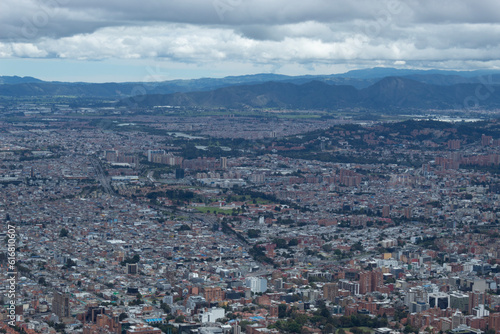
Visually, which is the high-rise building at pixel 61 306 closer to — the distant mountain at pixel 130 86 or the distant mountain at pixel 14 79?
the distant mountain at pixel 130 86

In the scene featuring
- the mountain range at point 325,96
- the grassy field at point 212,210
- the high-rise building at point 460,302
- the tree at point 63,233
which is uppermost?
the mountain range at point 325,96

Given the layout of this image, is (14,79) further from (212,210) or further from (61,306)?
(61,306)

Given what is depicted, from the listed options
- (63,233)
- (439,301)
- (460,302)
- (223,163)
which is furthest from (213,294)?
(223,163)

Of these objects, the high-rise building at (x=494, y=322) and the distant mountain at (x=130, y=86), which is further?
the distant mountain at (x=130, y=86)

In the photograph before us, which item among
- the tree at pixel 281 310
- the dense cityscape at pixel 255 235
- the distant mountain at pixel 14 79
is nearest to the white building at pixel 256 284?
the dense cityscape at pixel 255 235

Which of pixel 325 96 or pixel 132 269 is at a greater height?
pixel 325 96

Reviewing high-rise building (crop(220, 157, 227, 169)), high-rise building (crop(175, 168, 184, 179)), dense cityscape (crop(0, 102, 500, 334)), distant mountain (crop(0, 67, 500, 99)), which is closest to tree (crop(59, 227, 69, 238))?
dense cityscape (crop(0, 102, 500, 334))

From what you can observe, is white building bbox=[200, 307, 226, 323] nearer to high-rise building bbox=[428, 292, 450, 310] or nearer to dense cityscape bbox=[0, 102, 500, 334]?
dense cityscape bbox=[0, 102, 500, 334]
